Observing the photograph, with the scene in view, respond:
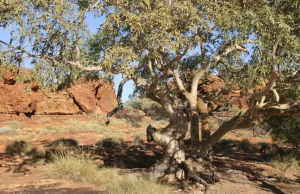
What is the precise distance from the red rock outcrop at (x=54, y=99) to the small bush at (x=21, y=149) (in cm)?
1174

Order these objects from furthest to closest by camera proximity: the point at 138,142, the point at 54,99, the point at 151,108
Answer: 1. the point at 151,108
2. the point at 54,99
3. the point at 138,142

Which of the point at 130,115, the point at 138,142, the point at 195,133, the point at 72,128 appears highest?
the point at 130,115

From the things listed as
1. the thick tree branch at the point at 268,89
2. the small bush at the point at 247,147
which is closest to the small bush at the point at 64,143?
the small bush at the point at 247,147

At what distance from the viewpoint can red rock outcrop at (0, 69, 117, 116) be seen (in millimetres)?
30953

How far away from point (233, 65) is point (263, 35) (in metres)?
4.81

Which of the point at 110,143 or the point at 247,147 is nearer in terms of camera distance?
the point at 110,143

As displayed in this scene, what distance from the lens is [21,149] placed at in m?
14.8

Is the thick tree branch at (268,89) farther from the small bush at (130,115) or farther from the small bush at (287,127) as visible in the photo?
the small bush at (130,115)

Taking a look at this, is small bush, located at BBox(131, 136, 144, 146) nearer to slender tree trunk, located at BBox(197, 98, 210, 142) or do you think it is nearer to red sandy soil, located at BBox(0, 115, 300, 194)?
red sandy soil, located at BBox(0, 115, 300, 194)

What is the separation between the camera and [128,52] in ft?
25.8

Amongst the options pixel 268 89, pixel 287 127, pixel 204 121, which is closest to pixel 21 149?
pixel 204 121

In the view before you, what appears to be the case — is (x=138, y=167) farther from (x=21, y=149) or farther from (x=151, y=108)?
(x=151, y=108)

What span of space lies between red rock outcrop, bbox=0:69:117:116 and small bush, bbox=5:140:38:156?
38.5 ft

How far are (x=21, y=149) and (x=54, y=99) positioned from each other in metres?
20.5
